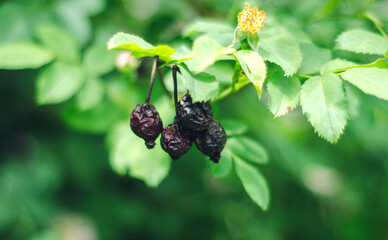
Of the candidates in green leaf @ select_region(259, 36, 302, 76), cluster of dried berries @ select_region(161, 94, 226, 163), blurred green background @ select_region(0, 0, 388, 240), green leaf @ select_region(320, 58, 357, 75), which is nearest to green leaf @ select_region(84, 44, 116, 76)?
blurred green background @ select_region(0, 0, 388, 240)

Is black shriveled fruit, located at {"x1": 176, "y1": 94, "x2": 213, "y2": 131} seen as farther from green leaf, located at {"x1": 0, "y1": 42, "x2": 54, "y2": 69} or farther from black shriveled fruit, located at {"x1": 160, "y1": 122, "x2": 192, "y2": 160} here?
green leaf, located at {"x1": 0, "y1": 42, "x2": 54, "y2": 69}

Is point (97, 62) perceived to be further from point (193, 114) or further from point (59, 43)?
point (193, 114)

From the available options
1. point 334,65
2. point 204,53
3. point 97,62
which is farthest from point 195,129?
point 97,62

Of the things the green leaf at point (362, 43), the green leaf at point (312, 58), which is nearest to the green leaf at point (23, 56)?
the green leaf at point (312, 58)

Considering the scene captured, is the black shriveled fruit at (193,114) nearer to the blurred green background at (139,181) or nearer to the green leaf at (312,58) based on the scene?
the green leaf at (312,58)

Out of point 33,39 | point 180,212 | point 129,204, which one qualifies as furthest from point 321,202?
point 33,39

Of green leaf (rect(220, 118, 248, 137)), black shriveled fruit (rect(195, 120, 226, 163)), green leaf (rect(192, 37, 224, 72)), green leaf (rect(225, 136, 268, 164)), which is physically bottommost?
green leaf (rect(225, 136, 268, 164))

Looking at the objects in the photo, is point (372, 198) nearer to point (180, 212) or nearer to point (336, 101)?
point (180, 212)
